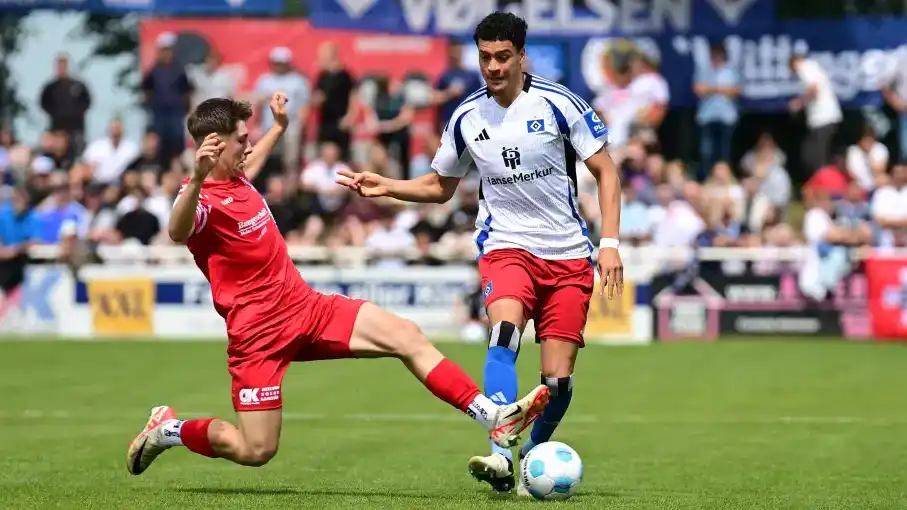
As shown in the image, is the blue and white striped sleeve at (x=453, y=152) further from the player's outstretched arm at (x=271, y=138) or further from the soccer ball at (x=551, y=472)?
the soccer ball at (x=551, y=472)

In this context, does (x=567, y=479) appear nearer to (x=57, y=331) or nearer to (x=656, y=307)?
(x=656, y=307)

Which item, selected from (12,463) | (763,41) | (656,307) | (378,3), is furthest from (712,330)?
(12,463)

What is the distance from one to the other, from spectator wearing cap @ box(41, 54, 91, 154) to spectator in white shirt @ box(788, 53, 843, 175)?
10690 millimetres

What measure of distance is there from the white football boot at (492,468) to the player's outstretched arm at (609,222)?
104cm

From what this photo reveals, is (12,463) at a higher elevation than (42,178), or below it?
below

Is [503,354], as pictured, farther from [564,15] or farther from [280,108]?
[564,15]

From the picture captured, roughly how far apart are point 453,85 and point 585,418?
10594mm

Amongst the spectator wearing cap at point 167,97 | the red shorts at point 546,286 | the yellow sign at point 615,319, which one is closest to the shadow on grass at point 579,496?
the red shorts at point 546,286

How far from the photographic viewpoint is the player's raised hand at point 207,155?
7.56 meters

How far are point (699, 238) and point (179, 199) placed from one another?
14401mm

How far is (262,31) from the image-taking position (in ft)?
77.4

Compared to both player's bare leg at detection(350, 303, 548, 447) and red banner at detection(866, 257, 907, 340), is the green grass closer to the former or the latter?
player's bare leg at detection(350, 303, 548, 447)

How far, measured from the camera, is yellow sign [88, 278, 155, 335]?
21.4m

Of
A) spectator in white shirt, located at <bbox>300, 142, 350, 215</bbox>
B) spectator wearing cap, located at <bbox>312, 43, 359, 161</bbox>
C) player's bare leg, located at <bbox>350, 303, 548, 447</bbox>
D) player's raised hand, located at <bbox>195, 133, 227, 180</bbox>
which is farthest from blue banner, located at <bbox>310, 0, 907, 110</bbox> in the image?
player's raised hand, located at <bbox>195, 133, 227, 180</bbox>
